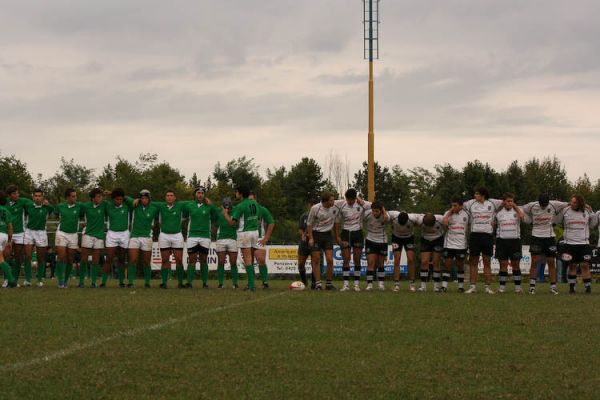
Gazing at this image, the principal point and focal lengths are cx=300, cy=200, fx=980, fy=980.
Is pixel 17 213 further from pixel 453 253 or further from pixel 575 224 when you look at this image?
pixel 575 224

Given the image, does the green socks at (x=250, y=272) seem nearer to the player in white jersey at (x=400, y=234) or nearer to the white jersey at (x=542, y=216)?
the player in white jersey at (x=400, y=234)

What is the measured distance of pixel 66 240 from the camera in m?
21.2

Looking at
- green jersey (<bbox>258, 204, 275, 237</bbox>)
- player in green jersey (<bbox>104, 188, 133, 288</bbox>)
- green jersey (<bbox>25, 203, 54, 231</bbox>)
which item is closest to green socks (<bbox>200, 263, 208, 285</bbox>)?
green jersey (<bbox>258, 204, 275, 237</bbox>)

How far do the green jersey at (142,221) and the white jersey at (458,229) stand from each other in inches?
254

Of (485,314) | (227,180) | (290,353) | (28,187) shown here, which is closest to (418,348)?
(290,353)

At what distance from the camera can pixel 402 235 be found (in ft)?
68.6

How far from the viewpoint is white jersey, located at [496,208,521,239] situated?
65.6ft

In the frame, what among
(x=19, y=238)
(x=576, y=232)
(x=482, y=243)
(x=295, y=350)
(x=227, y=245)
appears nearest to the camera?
(x=295, y=350)

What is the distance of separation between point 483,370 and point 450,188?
284ft

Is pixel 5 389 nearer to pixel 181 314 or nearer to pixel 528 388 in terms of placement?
pixel 528 388

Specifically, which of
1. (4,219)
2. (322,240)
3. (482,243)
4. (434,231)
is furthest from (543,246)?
(4,219)

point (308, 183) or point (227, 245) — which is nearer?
point (227, 245)

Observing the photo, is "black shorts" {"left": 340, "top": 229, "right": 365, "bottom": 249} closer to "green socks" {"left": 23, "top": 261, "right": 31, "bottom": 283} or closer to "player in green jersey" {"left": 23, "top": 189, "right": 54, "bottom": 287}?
"player in green jersey" {"left": 23, "top": 189, "right": 54, "bottom": 287}

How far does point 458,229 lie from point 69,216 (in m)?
8.38
